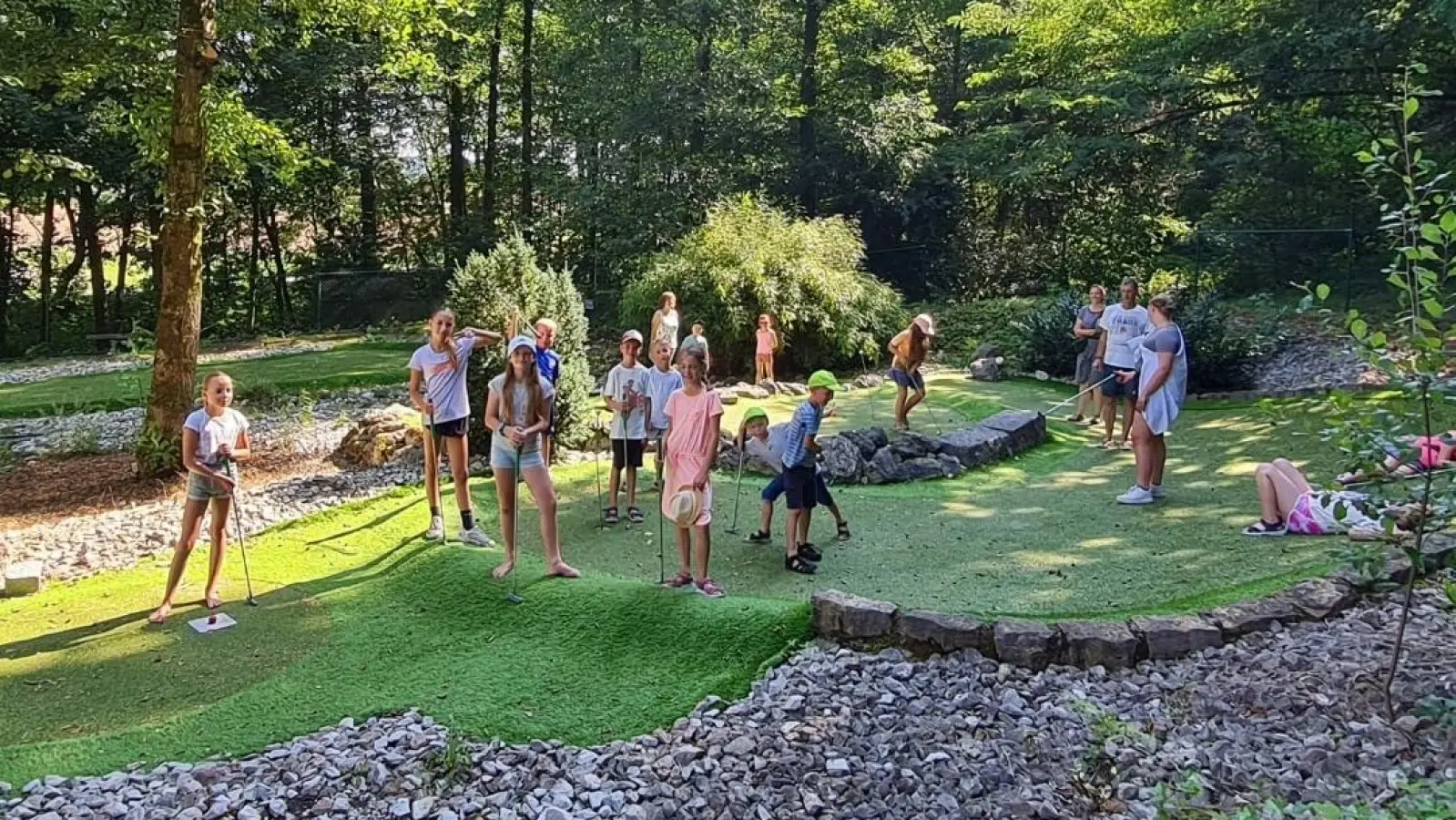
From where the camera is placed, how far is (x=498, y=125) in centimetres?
2850

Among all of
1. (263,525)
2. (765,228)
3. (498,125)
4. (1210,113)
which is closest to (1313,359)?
(765,228)

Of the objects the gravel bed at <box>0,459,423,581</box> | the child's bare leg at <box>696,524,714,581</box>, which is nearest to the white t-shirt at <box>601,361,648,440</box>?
the child's bare leg at <box>696,524,714,581</box>

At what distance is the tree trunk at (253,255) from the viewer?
23.6 meters

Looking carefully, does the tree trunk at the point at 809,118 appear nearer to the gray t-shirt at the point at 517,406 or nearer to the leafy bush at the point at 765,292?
the leafy bush at the point at 765,292

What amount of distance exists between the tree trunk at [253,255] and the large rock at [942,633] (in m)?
22.5

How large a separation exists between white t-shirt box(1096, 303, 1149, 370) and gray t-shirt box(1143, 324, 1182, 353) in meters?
1.82

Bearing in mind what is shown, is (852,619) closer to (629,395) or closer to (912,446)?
(629,395)

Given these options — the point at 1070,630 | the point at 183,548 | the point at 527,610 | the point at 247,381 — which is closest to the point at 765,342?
the point at 247,381

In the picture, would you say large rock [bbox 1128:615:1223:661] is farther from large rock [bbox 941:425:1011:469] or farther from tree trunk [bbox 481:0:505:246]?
tree trunk [bbox 481:0:505:246]

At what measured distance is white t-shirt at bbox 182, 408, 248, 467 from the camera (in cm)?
506

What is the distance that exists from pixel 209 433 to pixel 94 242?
20375 mm

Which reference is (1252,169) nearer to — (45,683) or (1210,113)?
(1210,113)

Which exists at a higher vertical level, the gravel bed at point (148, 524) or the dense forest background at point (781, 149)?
the dense forest background at point (781, 149)

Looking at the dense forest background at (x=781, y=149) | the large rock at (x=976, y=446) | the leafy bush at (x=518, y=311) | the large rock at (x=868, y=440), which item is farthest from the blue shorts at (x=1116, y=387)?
the dense forest background at (x=781, y=149)
